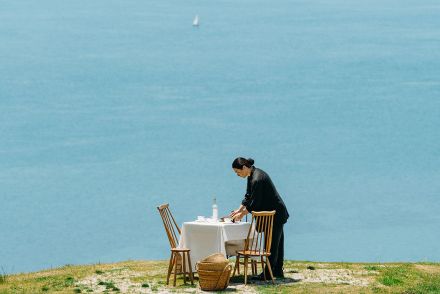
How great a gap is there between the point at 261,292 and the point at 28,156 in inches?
1210

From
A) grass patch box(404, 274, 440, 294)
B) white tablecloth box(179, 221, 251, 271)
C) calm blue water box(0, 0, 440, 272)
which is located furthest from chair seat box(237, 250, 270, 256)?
calm blue water box(0, 0, 440, 272)

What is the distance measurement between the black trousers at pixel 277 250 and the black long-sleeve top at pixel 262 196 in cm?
10

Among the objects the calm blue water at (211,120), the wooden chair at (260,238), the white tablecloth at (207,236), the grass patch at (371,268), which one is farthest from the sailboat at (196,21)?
the wooden chair at (260,238)

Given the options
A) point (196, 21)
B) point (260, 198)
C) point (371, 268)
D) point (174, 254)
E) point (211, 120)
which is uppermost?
point (196, 21)

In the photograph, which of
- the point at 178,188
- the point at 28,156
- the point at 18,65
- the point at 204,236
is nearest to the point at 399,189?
the point at 178,188

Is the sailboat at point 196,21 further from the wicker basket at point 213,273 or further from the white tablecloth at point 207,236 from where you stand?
the wicker basket at point 213,273

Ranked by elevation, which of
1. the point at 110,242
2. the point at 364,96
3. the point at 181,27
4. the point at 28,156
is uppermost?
the point at 181,27

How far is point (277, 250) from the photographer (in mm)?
11141

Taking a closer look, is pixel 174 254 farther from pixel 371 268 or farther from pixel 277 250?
pixel 371 268

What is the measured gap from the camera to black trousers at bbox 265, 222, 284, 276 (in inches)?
436

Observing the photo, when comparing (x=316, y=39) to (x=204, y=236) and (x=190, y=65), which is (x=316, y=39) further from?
(x=204, y=236)

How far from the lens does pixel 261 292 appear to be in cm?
1040

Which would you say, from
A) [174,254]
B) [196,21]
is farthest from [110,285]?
[196,21]

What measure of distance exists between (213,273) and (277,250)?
35.7 inches
